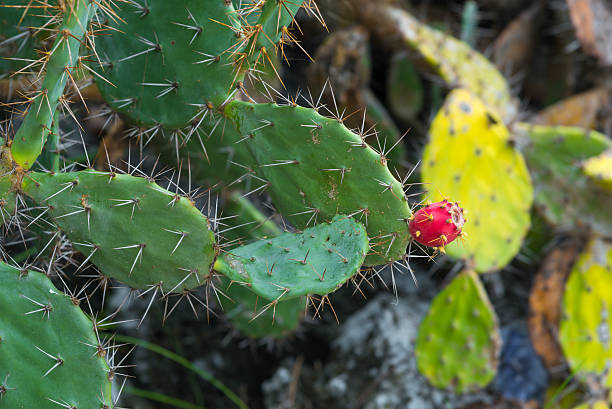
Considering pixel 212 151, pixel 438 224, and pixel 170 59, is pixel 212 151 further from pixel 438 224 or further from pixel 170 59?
pixel 438 224

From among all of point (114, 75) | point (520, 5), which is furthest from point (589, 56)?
point (114, 75)

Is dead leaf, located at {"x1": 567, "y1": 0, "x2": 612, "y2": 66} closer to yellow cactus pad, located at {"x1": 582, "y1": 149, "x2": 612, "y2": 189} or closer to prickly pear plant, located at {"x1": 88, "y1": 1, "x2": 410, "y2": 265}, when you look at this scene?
yellow cactus pad, located at {"x1": 582, "y1": 149, "x2": 612, "y2": 189}

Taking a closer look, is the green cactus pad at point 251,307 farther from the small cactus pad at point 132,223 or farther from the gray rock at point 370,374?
the small cactus pad at point 132,223

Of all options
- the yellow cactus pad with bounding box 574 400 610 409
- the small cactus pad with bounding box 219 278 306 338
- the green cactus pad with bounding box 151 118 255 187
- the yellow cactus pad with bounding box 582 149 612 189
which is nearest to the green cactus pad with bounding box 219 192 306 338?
the small cactus pad with bounding box 219 278 306 338

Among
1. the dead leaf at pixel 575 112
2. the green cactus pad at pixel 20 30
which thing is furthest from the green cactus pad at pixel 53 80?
the dead leaf at pixel 575 112

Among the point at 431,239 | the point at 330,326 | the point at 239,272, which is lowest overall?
the point at 330,326

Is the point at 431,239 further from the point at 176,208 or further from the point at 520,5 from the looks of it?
the point at 520,5
